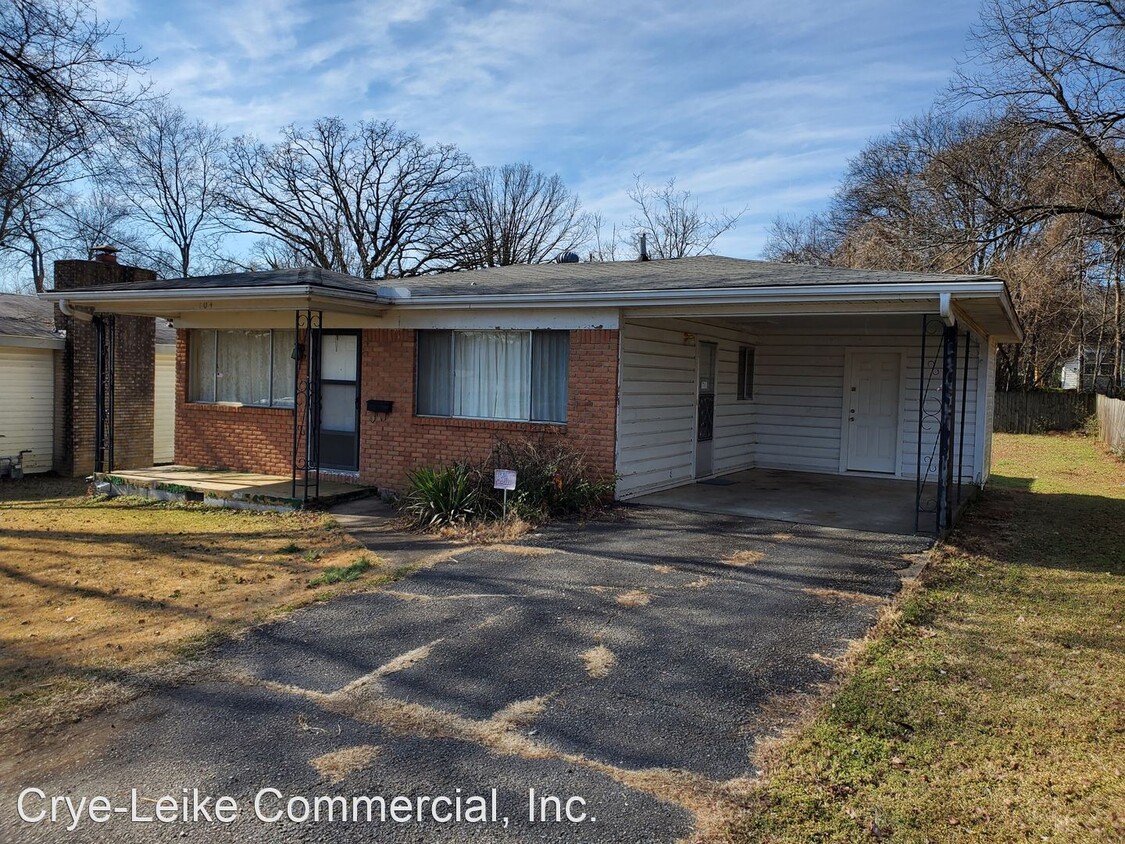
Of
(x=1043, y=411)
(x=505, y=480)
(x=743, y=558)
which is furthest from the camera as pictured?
(x=1043, y=411)

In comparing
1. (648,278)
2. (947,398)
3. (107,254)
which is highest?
(107,254)

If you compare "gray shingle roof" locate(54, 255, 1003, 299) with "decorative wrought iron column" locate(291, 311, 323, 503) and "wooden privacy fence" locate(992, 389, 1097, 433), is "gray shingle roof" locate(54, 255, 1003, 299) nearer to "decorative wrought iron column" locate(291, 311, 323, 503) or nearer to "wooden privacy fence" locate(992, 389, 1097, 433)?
"decorative wrought iron column" locate(291, 311, 323, 503)

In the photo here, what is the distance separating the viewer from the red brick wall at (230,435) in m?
11.7

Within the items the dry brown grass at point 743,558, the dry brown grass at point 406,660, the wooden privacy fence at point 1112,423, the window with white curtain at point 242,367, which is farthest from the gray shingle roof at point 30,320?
the wooden privacy fence at point 1112,423

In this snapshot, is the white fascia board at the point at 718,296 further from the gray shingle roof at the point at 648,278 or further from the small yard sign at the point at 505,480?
the small yard sign at the point at 505,480

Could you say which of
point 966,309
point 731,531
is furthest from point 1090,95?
point 731,531

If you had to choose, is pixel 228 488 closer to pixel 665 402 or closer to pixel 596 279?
pixel 596 279

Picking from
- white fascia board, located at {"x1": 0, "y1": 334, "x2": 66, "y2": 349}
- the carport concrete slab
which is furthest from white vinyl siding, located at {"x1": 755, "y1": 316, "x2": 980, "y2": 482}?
white fascia board, located at {"x1": 0, "y1": 334, "x2": 66, "y2": 349}

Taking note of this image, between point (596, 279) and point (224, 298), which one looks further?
point (596, 279)

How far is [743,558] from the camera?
7.11 meters

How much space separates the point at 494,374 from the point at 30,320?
991cm

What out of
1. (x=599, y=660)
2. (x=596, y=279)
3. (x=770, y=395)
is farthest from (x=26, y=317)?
(x=599, y=660)

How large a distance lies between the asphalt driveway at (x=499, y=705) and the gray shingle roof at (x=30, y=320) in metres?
10.7

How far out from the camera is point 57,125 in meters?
10.0
